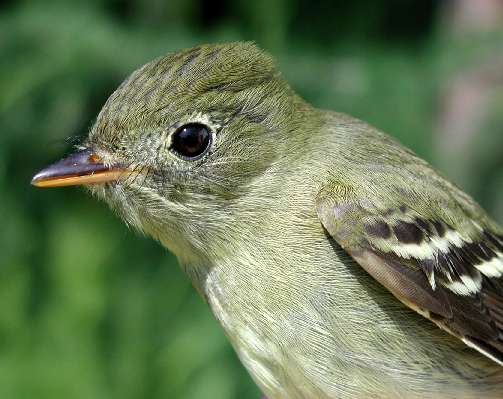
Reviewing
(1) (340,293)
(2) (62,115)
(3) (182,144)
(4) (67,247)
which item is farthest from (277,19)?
(1) (340,293)

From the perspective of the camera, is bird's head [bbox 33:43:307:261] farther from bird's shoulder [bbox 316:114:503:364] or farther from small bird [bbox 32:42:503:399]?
bird's shoulder [bbox 316:114:503:364]

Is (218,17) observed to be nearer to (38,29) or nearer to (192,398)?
(38,29)

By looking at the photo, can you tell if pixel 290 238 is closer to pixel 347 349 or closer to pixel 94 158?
pixel 347 349

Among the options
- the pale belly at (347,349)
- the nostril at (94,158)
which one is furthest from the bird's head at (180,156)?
the pale belly at (347,349)

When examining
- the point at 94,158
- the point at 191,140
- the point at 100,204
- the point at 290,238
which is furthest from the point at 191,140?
the point at 100,204

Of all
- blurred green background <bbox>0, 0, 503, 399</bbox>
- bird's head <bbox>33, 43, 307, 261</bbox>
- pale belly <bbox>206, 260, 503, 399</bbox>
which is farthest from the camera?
blurred green background <bbox>0, 0, 503, 399</bbox>

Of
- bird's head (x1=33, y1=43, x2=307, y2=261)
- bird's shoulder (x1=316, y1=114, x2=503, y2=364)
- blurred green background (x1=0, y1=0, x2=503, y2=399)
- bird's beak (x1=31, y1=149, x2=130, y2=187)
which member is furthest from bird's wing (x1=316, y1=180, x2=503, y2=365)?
blurred green background (x1=0, y1=0, x2=503, y2=399)
